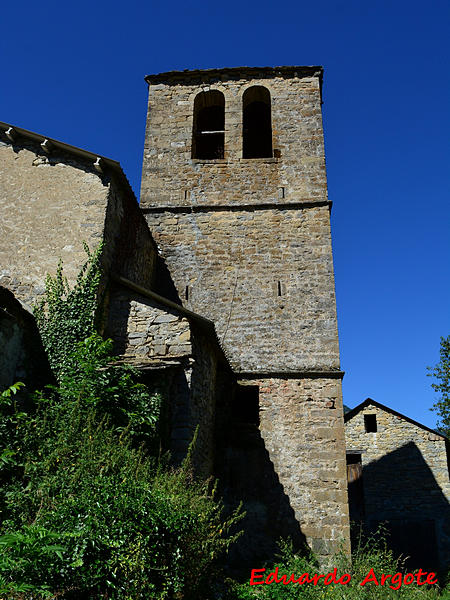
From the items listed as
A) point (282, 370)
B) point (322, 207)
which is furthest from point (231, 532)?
point (322, 207)

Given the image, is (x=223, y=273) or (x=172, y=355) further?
(x=223, y=273)

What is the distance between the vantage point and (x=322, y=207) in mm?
11148

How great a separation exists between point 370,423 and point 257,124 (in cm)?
953

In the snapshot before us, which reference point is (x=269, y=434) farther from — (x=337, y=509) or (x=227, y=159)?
(x=227, y=159)

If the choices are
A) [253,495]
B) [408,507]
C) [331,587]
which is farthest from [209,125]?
[408,507]

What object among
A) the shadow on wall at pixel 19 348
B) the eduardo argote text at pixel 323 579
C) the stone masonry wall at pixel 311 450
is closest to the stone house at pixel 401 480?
the stone masonry wall at pixel 311 450

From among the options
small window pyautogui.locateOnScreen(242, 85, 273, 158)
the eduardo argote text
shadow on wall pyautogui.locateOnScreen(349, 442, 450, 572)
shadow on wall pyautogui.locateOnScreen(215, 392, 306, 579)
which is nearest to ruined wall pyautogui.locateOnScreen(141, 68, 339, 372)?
small window pyautogui.locateOnScreen(242, 85, 273, 158)

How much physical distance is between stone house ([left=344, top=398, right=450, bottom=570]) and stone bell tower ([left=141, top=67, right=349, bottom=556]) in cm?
671

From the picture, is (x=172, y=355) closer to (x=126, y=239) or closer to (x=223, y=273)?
(x=126, y=239)

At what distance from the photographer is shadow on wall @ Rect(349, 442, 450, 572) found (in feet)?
46.2

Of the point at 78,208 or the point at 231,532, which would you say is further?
the point at 231,532

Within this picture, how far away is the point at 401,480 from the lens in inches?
587

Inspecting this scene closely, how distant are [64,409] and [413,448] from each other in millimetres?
12060

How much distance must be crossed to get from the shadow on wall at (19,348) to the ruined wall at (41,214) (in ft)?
1.88
